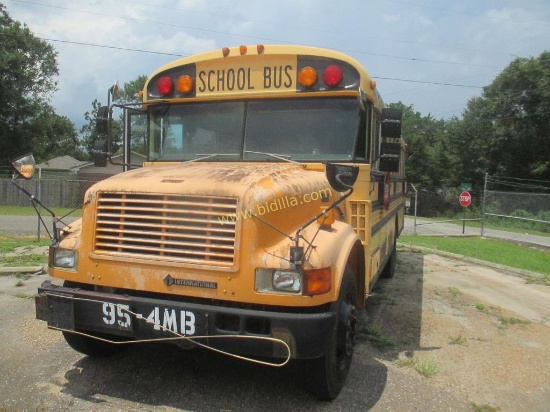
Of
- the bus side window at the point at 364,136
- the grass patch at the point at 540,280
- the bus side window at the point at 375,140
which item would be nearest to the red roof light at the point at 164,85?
the bus side window at the point at 364,136

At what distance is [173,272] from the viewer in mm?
3213

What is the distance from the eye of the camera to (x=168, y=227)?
10.7 feet

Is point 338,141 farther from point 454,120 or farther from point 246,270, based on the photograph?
point 454,120

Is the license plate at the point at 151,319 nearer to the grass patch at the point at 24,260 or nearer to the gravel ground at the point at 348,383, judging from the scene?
the gravel ground at the point at 348,383

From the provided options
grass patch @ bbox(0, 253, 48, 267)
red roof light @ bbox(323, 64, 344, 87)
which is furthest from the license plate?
grass patch @ bbox(0, 253, 48, 267)

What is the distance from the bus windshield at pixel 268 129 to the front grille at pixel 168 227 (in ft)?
3.83

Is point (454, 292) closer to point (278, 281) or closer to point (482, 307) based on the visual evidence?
point (482, 307)

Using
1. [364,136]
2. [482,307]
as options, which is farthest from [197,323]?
[482,307]

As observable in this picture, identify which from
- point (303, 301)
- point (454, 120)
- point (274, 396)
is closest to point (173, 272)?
point (303, 301)

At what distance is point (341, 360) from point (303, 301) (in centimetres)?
91

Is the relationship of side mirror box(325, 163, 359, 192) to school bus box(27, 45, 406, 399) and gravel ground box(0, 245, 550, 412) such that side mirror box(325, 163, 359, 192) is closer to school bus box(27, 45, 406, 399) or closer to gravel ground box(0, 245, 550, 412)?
school bus box(27, 45, 406, 399)

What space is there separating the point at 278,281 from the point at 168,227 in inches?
32.7

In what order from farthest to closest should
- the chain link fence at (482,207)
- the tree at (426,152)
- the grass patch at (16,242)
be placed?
the tree at (426,152)
the chain link fence at (482,207)
the grass patch at (16,242)

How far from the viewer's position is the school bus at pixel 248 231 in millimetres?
3066
